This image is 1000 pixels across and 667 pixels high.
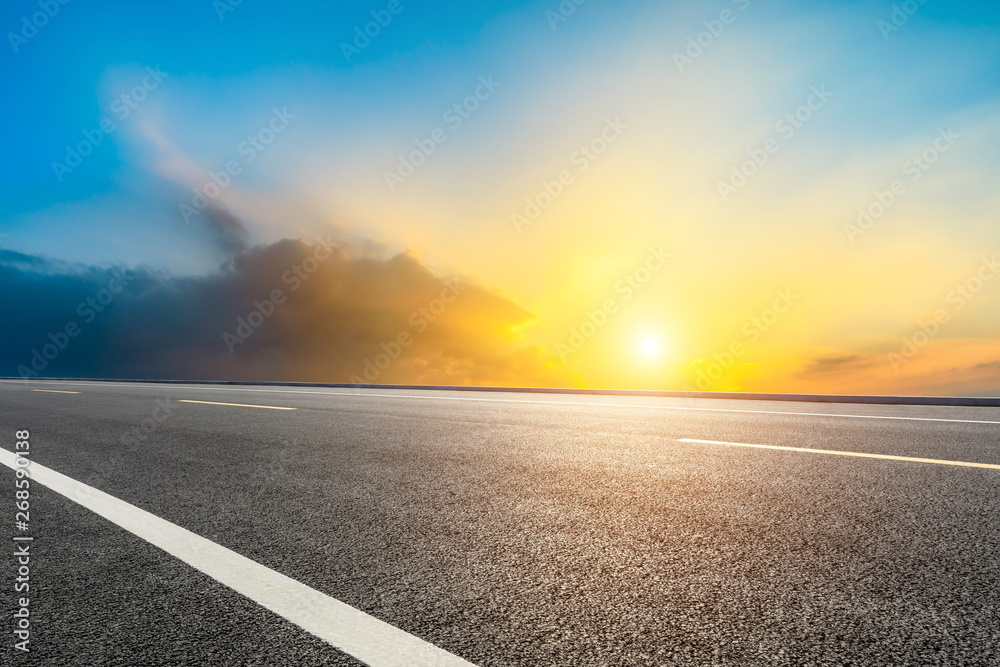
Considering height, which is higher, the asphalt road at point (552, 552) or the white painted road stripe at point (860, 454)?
the white painted road stripe at point (860, 454)

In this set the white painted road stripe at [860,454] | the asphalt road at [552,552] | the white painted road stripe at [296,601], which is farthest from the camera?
the white painted road stripe at [860,454]

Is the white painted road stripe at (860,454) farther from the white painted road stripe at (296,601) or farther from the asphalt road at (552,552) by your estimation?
the white painted road stripe at (296,601)

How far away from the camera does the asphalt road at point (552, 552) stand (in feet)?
6.79

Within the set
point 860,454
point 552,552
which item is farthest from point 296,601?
point 860,454

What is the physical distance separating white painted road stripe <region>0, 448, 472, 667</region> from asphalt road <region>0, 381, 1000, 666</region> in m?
0.06

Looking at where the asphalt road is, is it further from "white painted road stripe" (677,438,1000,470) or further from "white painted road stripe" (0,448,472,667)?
"white painted road stripe" (677,438,1000,470)

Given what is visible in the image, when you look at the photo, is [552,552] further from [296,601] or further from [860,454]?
[860,454]

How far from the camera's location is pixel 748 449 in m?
5.95

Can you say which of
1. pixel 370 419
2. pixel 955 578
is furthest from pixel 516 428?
pixel 955 578

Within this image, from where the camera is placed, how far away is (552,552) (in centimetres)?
297

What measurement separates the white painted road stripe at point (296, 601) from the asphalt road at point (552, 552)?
0.06 meters

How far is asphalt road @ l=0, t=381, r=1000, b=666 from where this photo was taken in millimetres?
2070

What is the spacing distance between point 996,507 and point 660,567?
2449mm

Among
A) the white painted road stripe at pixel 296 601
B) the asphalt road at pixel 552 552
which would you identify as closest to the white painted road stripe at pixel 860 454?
the asphalt road at pixel 552 552
